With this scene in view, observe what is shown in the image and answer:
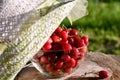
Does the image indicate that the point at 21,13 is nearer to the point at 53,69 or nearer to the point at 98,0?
the point at 53,69

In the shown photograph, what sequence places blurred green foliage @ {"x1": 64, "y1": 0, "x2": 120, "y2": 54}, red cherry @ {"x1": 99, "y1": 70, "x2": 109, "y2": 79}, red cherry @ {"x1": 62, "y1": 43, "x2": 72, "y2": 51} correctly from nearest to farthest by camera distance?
1. red cherry @ {"x1": 62, "y1": 43, "x2": 72, "y2": 51}
2. red cherry @ {"x1": 99, "y1": 70, "x2": 109, "y2": 79}
3. blurred green foliage @ {"x1": 64, "y1": 0, "x2": 120, "y2": 54}

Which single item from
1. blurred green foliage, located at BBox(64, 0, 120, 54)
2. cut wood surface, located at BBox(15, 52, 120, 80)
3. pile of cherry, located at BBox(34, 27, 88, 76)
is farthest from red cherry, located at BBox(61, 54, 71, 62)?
blurred green foliage, located at BBox(64, 0, 120, 54)

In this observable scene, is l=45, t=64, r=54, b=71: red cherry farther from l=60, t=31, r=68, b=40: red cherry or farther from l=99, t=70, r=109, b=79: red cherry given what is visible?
l=99, t=70, r=109, b=79: red cherry

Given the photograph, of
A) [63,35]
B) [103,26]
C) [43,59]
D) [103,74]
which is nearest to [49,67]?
[43,59]

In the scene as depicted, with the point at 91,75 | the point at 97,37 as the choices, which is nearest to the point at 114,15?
the point at 97,37

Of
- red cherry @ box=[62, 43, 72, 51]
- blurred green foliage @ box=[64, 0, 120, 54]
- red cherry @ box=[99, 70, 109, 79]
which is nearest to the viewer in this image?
red cherry @ box=[62, 43, 72, 51]

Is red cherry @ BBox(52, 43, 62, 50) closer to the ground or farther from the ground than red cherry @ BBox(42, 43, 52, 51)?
closer to the ground

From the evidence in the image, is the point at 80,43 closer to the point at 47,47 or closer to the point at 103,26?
the point at 47,47
